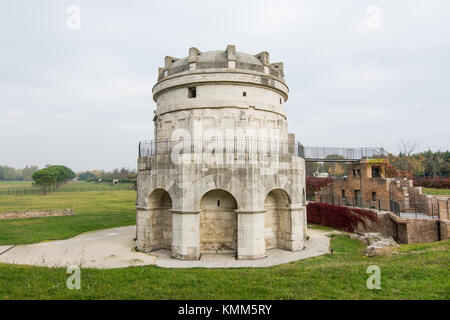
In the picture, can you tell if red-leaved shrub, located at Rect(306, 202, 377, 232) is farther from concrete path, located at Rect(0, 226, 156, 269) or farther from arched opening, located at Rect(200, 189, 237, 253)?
concrete path, located at Rect(0, 226, 156, 269)

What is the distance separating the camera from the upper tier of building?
17398 millimetres

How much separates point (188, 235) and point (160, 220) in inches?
146

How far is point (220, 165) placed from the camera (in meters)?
15.0

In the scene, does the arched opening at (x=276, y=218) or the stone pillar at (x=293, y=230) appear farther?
the arched opening at (x=276, y=218)

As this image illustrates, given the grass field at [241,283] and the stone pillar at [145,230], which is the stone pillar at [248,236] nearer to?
the grass field at [241,283]

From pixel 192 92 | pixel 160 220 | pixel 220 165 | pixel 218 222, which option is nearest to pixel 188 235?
pixel 218 222

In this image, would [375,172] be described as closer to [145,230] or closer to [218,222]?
[218,222]

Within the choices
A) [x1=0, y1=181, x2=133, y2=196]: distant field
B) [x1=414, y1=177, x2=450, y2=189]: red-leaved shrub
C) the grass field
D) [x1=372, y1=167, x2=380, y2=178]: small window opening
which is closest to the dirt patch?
the grass field

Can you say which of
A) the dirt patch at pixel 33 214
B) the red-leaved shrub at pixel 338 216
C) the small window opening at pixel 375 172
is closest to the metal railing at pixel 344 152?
the small window opening at pixel 375 172

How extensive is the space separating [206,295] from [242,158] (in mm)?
8500

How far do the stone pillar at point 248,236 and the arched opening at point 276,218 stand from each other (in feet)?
7.66

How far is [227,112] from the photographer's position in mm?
17344

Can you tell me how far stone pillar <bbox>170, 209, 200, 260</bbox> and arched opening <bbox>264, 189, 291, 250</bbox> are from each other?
470cm

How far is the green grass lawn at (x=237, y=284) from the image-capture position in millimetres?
7699
